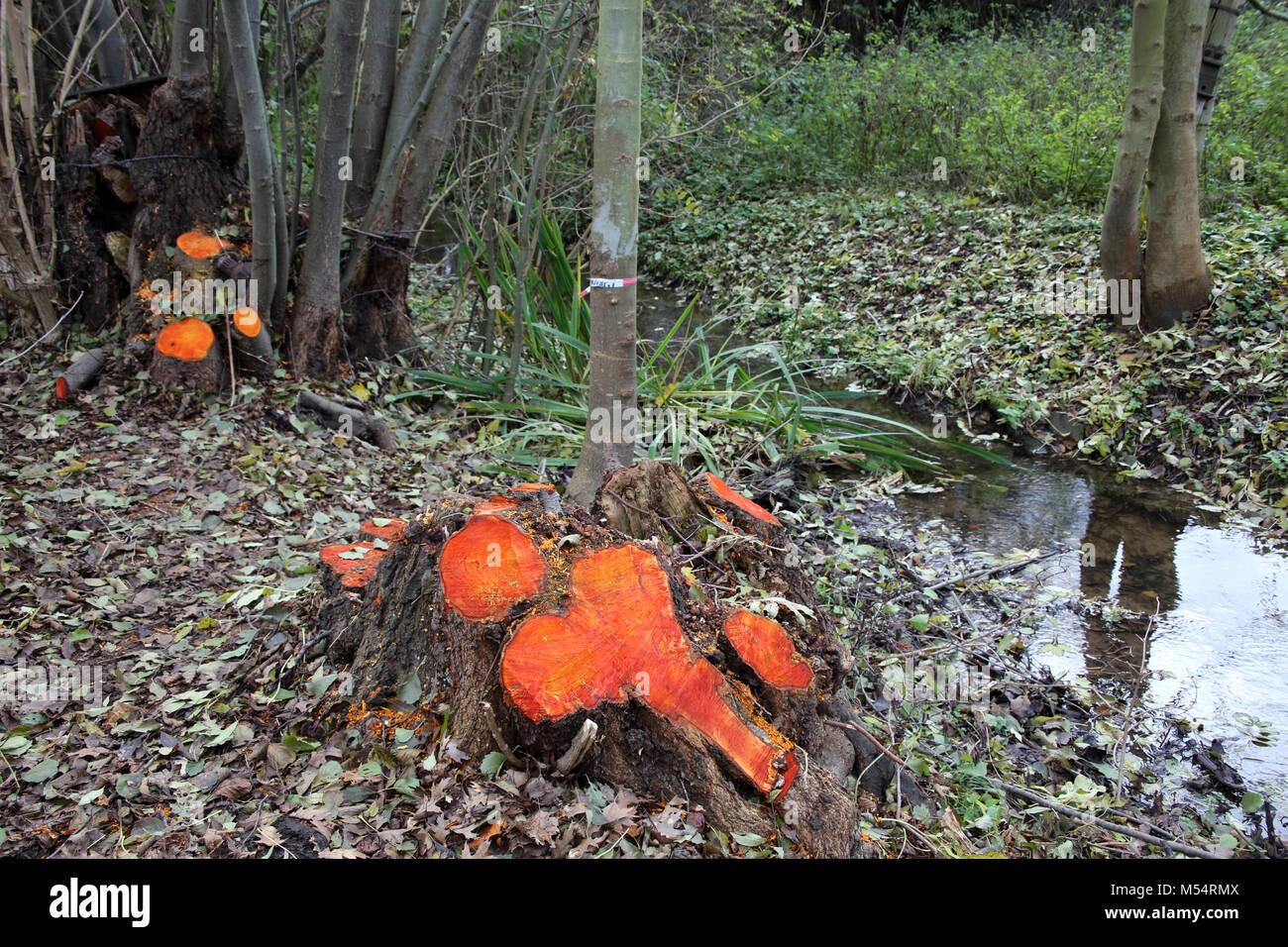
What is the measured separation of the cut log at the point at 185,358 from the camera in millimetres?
4586

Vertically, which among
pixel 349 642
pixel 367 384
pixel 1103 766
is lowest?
pixel 1103 766

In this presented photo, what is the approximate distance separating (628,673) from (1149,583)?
3305 millimetres

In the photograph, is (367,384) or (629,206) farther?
(367,384)

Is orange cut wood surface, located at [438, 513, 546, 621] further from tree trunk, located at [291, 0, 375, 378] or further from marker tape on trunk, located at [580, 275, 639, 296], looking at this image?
tree trunk, located at [291, 0, 375, 378]

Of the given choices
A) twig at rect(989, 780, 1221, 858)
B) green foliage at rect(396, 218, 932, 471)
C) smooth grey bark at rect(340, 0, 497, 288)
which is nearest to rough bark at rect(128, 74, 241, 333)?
smooth grey bark at rect(340, 0, 497, 288)

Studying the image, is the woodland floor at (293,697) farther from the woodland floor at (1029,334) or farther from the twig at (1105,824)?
the woodland floor at (1029,334)

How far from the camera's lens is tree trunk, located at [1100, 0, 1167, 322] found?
5.92 metres

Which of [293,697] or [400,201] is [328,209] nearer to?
[400,201]

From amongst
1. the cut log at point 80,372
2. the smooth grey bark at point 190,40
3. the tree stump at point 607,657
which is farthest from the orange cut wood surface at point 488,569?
the smooth grey bark at point 190,40

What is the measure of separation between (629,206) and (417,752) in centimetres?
217
